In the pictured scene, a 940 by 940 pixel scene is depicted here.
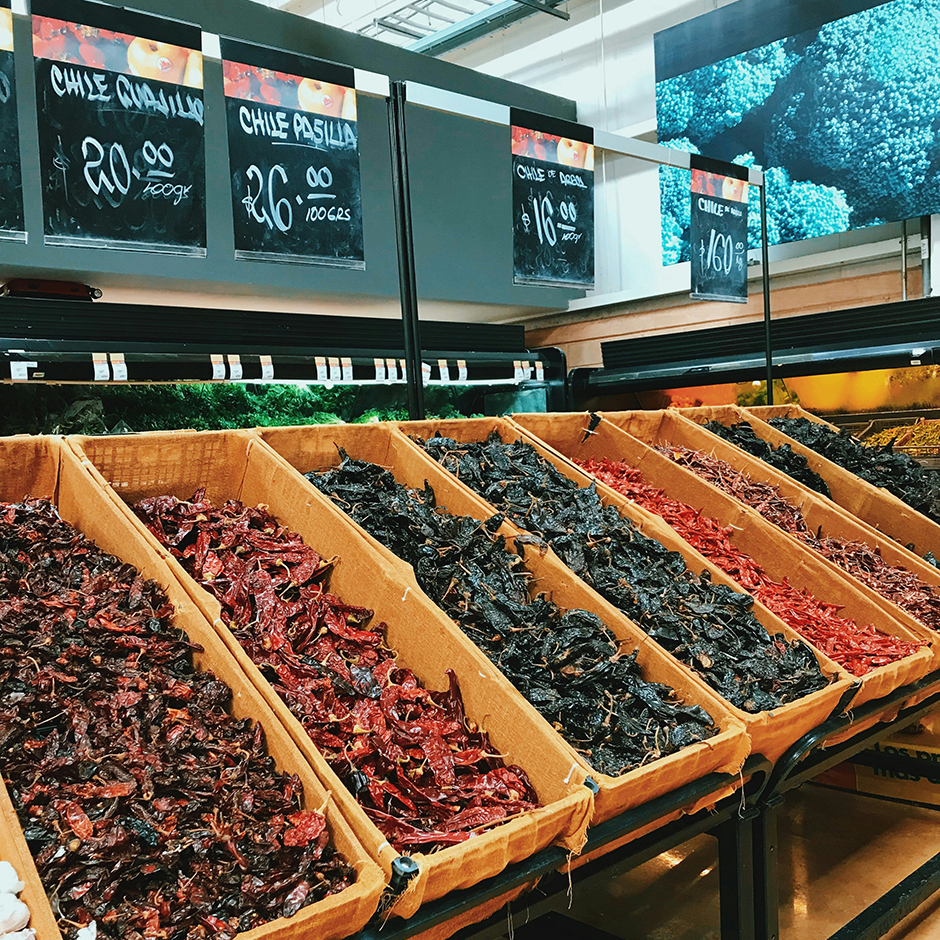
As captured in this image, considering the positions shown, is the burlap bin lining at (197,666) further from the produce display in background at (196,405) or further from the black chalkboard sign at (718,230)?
the black chalkboard sign at (718,230)

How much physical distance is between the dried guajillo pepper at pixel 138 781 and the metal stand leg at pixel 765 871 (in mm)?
1166

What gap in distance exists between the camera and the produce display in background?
4.45 m

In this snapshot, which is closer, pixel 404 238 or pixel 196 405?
pixel 404 238

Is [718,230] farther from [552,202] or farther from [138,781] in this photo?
[138,781]

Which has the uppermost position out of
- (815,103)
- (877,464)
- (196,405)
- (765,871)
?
(815,103)

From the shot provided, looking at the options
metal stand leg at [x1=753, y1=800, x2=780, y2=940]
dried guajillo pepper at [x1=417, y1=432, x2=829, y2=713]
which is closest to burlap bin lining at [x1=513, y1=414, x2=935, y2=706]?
dried guajillo pepper at [x1=417, y1=432, x2=829, y2=713]

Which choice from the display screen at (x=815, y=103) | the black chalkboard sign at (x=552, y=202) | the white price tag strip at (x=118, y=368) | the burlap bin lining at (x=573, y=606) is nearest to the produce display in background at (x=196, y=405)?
the white price tag strip at (x=118, y=368)

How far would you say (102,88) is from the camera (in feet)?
7.27

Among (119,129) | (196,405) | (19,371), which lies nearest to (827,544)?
(119,129)

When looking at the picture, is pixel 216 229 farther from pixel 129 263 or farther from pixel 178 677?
pixel 178 677

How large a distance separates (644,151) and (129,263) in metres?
4.13

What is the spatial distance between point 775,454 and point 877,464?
17.5 inches

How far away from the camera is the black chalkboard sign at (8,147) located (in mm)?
2047

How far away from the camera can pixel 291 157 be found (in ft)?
8.25
